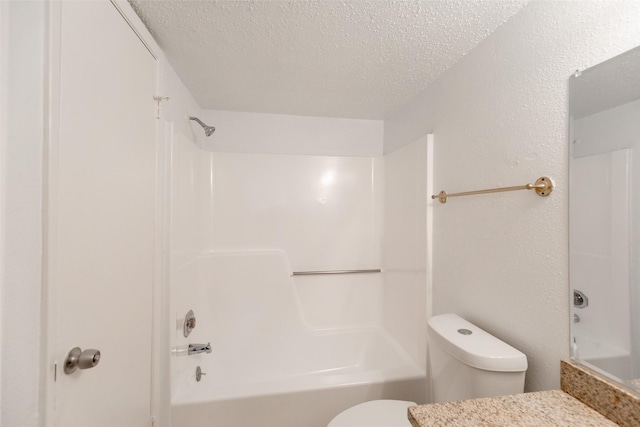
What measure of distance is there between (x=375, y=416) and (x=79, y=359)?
1202 mm

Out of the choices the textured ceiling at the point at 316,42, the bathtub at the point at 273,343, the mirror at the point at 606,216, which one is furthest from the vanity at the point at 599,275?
Result: the bathtub at the point at 273,343

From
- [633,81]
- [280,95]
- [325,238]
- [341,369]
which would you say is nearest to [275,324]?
[341,369]

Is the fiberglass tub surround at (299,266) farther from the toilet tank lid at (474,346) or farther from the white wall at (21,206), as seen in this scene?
Result: the white wall at (21,206)

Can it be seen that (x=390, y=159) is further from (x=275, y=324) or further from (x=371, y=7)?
(x=275, y=324)

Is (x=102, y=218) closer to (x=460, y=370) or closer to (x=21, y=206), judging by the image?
(x=21, y=206)

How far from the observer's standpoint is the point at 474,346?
39.1 inches

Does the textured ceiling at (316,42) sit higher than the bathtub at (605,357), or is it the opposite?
the textured ceiling at (316,42)

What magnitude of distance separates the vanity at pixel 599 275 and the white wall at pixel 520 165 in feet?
0.15

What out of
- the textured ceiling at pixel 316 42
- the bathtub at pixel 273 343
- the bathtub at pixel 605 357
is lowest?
the bathtub at pixel 273 343

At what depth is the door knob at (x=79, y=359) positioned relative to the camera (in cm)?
70

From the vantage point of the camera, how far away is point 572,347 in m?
0.83

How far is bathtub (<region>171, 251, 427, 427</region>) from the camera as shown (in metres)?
1.54

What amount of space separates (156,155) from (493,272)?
161 cm

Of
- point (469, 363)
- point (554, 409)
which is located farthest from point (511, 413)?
point (469, 363)
